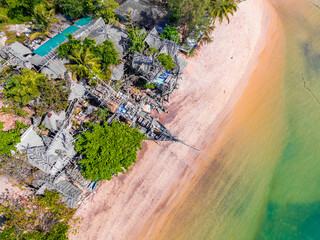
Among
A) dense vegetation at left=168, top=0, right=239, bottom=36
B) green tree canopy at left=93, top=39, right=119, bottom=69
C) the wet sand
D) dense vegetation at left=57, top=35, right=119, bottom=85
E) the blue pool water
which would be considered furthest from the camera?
the blue pool water

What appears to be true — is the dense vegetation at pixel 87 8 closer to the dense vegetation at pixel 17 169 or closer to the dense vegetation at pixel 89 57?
the dense vegetation at pixel 89 57

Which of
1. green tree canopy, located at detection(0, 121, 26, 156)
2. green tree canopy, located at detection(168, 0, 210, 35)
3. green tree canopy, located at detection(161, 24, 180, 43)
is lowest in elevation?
green tree canopy, located at detection(0, 121, 26, 156)

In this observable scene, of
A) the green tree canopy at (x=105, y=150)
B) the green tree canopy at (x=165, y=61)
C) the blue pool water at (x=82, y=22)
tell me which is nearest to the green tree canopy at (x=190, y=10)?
the green tree canopy at (x=165, y=61)

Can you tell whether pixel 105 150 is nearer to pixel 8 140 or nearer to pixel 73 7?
pixel 8 140

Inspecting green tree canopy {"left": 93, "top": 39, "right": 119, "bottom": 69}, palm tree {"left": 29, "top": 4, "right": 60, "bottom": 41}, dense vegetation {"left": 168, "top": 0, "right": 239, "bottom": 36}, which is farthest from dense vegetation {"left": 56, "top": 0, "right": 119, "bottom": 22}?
dense vegetation {"left": 168, "top": 0, "right": 239, "bottom": 36}

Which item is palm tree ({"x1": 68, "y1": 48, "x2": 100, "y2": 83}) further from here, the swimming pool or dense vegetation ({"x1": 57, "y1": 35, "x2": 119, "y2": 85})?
the swimming pool

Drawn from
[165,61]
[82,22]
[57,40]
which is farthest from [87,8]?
[165,61]

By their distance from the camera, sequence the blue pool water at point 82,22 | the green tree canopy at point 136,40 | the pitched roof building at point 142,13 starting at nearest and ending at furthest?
1. the green tree canopy at point 136,40
2. the blue pool water at point 82,22
3. the pitched roof building at point 142,13
